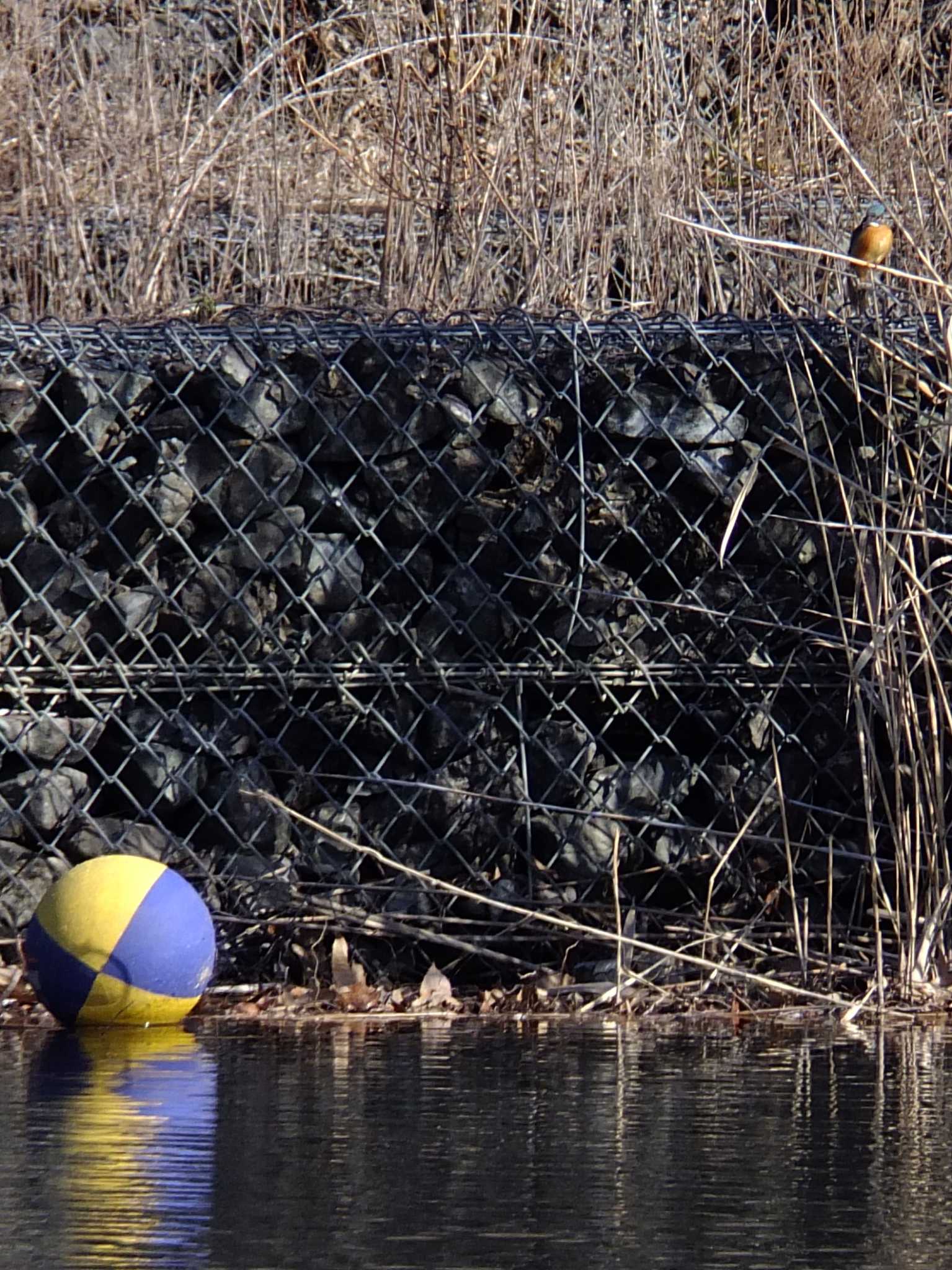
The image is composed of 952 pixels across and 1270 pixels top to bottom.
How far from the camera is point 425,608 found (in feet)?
17.0

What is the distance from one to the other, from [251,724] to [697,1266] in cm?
279

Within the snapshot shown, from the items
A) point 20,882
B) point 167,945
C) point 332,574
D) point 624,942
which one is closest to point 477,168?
point 332,574

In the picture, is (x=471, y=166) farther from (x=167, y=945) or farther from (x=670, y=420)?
(x=167, y=945)

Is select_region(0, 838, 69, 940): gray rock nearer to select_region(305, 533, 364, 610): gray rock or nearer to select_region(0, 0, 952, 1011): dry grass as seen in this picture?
select_region(305, 533, 364, 610): gray rock

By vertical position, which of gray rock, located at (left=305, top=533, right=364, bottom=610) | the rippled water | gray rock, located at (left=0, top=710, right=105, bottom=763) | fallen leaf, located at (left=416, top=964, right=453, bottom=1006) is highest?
gray rock, located at (left=305, top=533, right=364, bottom=610)

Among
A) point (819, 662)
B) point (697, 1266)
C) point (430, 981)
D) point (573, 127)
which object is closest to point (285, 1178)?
point (697, 1266)

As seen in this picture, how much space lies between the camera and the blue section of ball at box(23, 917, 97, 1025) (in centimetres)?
433

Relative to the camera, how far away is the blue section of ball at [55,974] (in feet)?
14.2

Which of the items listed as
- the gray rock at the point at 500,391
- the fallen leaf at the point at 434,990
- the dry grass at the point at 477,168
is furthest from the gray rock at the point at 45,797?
the dry grass at the point at 477,168

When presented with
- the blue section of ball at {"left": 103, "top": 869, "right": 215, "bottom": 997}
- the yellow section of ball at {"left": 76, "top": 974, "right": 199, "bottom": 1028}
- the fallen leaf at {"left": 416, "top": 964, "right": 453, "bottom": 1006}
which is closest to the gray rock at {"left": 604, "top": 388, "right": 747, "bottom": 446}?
the fallen leaf at {"left": 416, "top": 964, "right": 453, "bottom": 1006}

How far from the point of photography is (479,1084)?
12.7 feet

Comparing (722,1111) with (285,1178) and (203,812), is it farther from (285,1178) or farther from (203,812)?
(203,812)

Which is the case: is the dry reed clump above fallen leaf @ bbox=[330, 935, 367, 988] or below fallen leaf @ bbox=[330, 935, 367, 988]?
above

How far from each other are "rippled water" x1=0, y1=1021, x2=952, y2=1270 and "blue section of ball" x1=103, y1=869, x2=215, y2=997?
142 millimetres
